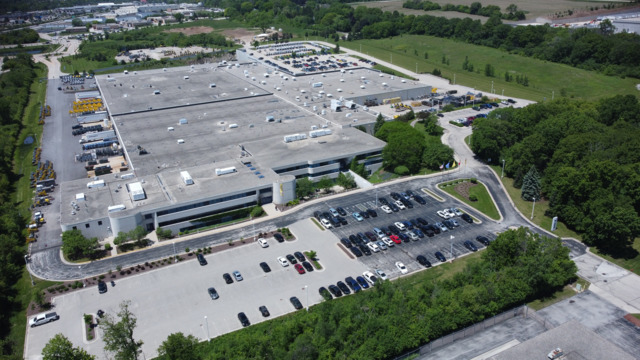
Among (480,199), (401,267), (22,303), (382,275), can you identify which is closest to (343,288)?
(382,275)

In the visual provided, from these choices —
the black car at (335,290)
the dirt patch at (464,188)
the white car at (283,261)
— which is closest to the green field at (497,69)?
the dirt patch at (464,188)

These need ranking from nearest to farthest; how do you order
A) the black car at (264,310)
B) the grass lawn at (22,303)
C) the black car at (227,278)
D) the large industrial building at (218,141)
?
the grass lawn at (22,303)
the black car at (264,310)
the black car at (227,278)
the large industrial building at (218,141)

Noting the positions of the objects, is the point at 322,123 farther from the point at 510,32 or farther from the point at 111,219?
the point at 510,32

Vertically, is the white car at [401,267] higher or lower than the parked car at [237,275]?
higher

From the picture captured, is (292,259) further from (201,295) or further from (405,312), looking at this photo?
(405,312)

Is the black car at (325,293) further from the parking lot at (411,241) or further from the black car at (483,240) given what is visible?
the black car at (483,240)

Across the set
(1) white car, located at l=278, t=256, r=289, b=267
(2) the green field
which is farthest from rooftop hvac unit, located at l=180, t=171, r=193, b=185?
(2) the green field

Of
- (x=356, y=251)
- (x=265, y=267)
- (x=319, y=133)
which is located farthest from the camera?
→ (x=319, y=133)
